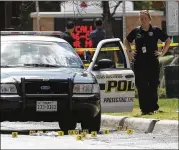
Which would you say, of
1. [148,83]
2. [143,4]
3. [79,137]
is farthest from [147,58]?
[143,4]

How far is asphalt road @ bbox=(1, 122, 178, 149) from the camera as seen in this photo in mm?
11827

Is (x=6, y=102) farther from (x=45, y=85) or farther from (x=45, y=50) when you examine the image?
(x=45, y=50)

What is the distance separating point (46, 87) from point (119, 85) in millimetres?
2784

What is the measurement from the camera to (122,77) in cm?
1605

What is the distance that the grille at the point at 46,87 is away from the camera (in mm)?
13422

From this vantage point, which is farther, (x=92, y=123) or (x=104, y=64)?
(x=104, y=64)

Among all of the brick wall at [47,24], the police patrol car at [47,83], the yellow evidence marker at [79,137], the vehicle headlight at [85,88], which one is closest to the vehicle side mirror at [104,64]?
the police patrol car at [47,83]

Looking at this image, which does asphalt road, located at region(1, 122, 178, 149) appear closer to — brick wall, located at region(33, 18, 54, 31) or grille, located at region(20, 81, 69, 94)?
grille, located at region(20, 81, 69, 94)

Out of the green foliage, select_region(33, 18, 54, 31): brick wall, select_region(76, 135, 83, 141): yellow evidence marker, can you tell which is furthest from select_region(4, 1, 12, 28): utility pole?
the green foliage

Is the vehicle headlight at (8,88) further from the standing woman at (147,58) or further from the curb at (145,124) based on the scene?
the standing woman at (147,58)

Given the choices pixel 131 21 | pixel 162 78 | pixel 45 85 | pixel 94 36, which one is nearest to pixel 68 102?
pixel 45 85

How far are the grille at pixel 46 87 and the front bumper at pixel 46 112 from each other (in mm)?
103

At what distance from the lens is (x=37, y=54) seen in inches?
579

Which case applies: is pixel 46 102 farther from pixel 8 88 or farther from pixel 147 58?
pixel 147 58
